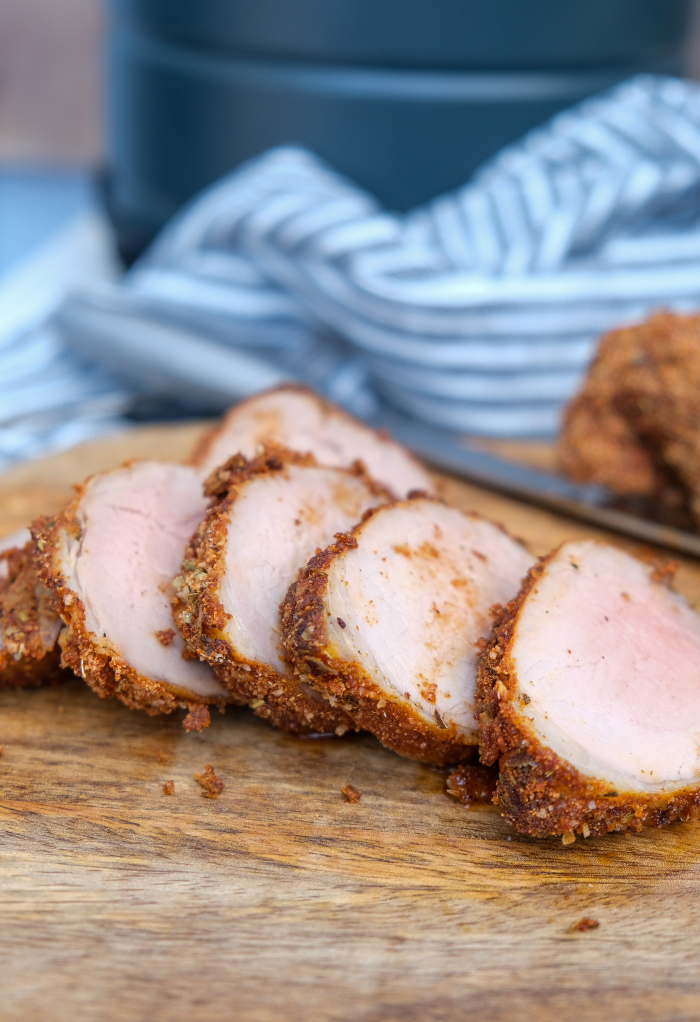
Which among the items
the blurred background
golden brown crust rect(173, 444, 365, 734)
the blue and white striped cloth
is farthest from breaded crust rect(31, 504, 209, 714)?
the blurred background

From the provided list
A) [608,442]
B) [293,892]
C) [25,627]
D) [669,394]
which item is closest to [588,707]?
[293,892]

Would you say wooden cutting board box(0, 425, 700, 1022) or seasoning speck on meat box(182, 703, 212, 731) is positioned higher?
seasoning speck on meat box(182, 703, 212, 731)

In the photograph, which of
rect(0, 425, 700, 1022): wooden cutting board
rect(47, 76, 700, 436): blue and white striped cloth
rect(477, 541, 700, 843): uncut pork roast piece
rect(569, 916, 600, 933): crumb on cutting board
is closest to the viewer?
rect(0, 425, 700, 1022): wooden cutting board

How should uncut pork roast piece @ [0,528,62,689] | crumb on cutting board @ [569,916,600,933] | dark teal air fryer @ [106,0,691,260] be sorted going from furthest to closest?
1. dark teal air fryer @ [106,0,691,260]
2. uncut pork roast piece @ [0,528,62,689]
3. crumb on cutting board @ [569,916,600,933]

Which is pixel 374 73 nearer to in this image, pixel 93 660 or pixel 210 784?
pixel 93 660

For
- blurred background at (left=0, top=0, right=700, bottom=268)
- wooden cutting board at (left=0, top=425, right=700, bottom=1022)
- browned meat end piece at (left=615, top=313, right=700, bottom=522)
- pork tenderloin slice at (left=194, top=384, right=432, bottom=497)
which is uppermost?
blurred background at (left=0, top=0, right=700, bottom=268)

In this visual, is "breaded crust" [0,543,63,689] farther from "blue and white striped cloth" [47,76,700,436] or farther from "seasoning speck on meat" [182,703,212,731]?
"blue and white striped cloth" [47,76,700,436]

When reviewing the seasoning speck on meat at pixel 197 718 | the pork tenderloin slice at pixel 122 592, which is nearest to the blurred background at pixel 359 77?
the pork tenderloin slice at pixel 122 592

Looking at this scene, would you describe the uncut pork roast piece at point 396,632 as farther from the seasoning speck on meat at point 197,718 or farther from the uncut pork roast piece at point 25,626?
the uncut pork roast piece at point 25,626
